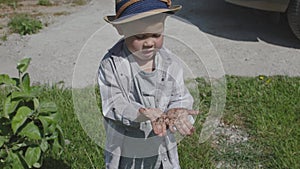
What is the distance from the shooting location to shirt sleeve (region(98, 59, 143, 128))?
6.39 ft

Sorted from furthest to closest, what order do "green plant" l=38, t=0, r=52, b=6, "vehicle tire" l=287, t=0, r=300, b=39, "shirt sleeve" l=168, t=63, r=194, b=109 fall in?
"green plant" l=38, t=0, r=52, b=6 → "vehicle tire" l=287, t=0, r=300, b=39 → "shirt sleeve" l=168, t=63, r=194, b=109

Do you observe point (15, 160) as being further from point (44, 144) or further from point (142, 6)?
point (142, 6)

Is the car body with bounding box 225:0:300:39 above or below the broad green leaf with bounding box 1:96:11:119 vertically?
below

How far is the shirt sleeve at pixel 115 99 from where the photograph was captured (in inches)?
76.7

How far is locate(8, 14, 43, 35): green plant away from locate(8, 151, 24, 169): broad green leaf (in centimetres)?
359

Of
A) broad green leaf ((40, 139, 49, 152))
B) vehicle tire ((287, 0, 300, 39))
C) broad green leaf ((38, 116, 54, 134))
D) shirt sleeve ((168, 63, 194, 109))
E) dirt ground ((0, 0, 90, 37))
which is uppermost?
shirt sleeve ((168, 63, 194, 109))

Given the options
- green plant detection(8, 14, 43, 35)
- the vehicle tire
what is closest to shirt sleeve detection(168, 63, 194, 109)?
the vehicle tire

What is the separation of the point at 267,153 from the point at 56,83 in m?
1.94

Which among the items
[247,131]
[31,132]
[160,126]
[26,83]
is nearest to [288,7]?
[247,131]

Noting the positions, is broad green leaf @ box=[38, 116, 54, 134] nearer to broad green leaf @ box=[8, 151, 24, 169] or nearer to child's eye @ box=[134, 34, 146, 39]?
broad green leaf @ box=[8, 151, 24, 169]

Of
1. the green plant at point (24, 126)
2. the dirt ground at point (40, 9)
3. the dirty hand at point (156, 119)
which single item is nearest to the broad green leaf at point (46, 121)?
the green plant at point (24, 126)

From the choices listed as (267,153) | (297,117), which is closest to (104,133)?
(267,153)

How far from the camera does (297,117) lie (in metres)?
3.41

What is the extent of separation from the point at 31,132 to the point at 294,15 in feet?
10.9
